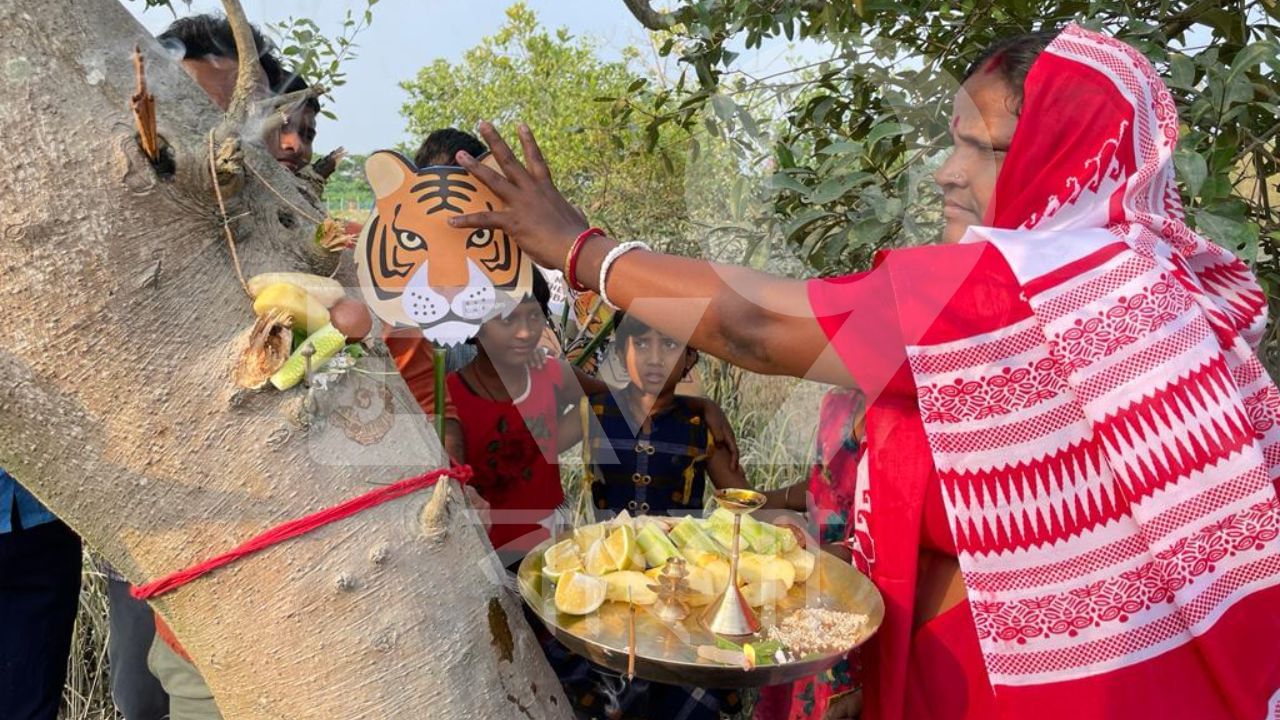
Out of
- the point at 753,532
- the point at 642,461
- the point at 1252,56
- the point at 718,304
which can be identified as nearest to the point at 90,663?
the point at 642,461

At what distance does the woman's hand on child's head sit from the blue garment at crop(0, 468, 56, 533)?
1.60m

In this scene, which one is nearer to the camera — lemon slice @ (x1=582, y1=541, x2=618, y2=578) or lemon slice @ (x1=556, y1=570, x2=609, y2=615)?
lemon slice @ (x1=556, y1=570, x2=609, y2=615)

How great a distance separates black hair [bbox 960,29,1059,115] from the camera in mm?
1559

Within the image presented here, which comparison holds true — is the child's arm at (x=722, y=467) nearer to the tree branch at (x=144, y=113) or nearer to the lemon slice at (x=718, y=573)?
the lemon slice at (x=718, y=573)

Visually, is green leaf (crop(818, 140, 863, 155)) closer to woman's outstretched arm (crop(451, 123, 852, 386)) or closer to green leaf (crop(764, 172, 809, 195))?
green leaf (crop(764, 172, 809, 195))

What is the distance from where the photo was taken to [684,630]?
57.8 inches

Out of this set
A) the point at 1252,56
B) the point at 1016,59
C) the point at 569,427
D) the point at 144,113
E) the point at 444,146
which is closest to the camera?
the point at 144,113

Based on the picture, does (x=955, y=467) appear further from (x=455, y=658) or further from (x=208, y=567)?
(x=208, y=567)

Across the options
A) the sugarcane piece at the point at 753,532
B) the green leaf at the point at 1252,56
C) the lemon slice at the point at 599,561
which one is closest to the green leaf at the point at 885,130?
the green leaf at the point at 1252,56

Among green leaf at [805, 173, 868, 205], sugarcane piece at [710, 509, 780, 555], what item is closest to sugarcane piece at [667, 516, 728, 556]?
sugarcane piece at [710, 509, 780, 555]

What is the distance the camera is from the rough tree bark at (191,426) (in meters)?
1.01

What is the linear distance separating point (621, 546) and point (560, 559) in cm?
12

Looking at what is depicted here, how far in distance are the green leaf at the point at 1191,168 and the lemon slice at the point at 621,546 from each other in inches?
54.3

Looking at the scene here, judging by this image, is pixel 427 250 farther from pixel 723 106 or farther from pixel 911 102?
pixel 911 102
